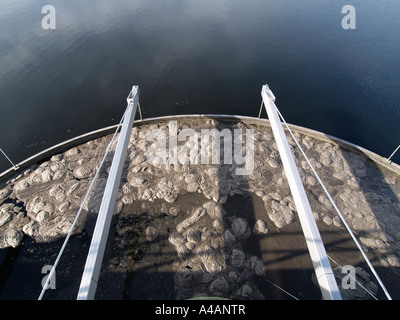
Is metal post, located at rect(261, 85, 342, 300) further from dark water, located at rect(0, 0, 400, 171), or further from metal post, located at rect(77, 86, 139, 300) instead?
dark water, located at rect(0, 0, 400, 171)

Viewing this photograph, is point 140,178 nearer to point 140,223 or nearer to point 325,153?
point 140,223

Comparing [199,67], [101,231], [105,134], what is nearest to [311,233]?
[101,231]

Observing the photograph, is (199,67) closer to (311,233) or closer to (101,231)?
(101,231)

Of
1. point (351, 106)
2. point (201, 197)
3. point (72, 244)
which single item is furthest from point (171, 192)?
point (351, 106)

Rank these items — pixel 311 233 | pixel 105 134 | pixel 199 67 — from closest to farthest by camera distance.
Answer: pixel 311 233, pixel 105 134, pixel 199 67

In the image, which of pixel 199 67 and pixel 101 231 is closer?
pixel 101 231

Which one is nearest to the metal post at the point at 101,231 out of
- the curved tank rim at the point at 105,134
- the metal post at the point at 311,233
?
the curved tank rim at the point at 105,134

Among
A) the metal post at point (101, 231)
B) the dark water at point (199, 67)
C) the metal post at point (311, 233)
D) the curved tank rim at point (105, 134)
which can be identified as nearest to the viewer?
the metal post at point (101, 231)

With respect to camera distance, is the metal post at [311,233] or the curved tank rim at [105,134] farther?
the curved tank rim at [105,134]

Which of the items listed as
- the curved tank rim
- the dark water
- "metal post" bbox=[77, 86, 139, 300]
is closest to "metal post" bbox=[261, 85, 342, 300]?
the curved tank rim

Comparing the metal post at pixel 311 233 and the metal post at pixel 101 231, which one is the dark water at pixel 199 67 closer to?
the metal post at pixel 101 231
